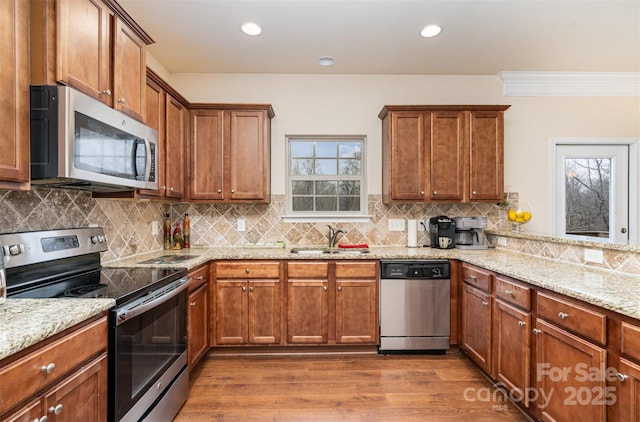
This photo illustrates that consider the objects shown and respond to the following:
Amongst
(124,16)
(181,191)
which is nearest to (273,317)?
(181,191)

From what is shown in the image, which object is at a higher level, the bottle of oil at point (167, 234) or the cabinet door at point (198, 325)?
the bottle of oil at point (167, 234)

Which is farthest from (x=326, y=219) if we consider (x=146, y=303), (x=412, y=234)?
(x=146, y=303)

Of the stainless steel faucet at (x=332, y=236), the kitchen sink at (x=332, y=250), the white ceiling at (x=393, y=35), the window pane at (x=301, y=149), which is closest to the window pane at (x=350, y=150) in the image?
the window pane at (x=301, y=149)

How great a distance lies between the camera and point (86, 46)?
1597 mm

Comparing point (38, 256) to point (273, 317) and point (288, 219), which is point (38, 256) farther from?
point (288, 219)

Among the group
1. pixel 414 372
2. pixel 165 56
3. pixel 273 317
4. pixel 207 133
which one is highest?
pixel 165 56

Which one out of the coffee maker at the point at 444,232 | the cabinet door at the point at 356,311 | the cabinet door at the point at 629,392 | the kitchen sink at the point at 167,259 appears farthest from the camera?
the coffee maker at the point at 444,232

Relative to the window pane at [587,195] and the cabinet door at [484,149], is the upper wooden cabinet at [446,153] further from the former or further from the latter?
the window pane at [587,195]

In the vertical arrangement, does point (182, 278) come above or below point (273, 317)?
above

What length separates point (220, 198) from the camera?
3148 millimetres

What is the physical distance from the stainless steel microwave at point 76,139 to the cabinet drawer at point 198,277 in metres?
0.89

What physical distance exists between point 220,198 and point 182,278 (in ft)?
3.70

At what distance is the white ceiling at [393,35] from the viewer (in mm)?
2369

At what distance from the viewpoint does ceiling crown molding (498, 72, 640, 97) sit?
352 centimetres
